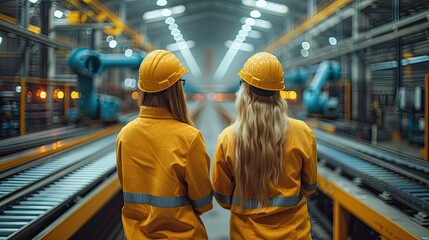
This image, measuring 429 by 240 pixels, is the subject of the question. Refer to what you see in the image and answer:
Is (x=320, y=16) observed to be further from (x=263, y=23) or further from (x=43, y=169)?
(x=263, y=23)

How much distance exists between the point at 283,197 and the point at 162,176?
1.86 ft

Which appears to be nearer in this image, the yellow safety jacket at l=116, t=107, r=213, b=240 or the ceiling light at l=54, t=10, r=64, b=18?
the yellow safety jacket at l=116, t=107, r=213, b=240

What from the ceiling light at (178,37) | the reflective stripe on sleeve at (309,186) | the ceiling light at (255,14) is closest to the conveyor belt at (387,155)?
the reflective stripe on sleeve at (309,186)

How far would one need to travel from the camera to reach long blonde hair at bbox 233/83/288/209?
1.70 metres

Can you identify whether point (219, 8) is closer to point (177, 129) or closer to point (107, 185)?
point (107, 185)

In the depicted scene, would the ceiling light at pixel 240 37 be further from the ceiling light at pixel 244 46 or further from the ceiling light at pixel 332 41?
the ceiling light at pixel 332 41

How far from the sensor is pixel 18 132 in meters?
4.16

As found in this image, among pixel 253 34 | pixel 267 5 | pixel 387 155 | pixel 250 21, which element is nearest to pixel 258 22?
pixel 250 21

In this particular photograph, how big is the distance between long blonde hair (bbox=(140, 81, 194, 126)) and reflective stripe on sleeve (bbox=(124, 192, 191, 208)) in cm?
36

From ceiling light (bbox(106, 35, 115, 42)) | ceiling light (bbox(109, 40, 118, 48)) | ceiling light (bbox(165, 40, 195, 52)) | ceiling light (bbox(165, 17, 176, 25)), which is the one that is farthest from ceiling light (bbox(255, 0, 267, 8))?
ceiling light (bbox(165, 40, 195, 52))

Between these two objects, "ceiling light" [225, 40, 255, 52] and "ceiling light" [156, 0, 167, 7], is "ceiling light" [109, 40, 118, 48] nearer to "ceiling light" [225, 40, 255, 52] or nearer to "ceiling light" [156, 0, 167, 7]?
"ceiling light" [156, 0, 167, 7]

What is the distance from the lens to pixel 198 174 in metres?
1.63

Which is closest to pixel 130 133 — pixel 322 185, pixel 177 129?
pixel 177 129

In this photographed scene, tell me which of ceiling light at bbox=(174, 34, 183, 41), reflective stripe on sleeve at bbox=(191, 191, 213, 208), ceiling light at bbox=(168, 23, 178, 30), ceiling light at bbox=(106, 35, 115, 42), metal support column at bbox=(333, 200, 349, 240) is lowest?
metal support column at bbox=(333, 200, 349, 240)
